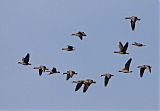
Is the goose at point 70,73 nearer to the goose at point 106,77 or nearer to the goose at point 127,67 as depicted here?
the goose at point 106,77

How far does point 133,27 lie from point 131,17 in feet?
2.83

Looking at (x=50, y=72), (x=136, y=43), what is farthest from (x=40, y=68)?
(x=136, y=43)

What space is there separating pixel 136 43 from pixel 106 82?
325 centimetres

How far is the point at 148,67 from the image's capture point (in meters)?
84.5

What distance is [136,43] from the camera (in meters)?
84.9

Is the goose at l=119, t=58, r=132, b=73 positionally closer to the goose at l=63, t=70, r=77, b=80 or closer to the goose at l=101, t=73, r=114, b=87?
the goose at l=101, t=73, r=114, b=87

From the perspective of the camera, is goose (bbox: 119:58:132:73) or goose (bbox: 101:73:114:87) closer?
goose (bbox: 101:73:114:87)

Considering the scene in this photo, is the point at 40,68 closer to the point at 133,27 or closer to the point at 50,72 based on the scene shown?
the point at 50,72

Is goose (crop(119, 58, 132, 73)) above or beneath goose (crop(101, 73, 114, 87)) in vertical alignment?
above

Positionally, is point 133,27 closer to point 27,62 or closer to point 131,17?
point 131,17

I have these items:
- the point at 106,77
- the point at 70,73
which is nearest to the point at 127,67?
the point at 106,77

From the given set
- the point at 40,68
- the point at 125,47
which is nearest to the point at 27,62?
the point at 40,68

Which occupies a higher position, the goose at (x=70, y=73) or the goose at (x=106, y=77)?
the goose at (x=70, y=73)

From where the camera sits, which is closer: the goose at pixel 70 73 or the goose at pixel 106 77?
the goose at pixel 106 77
